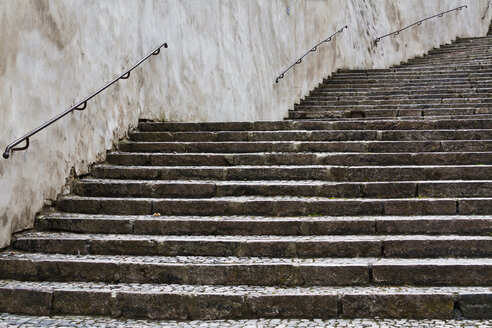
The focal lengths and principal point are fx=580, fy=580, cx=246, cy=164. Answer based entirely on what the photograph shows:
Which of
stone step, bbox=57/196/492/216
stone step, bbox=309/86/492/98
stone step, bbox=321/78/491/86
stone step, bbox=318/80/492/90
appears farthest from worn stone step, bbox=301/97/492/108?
stone step, bbox=57/196/492/216

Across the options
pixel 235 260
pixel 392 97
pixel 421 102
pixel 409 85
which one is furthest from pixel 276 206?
pixel 409 85

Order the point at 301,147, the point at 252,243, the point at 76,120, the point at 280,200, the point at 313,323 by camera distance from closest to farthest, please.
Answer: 1. the point at 313,323
2. the point at 252,243
3. the point at 280,200
4. the point at 76,120
5. the point at 301,147

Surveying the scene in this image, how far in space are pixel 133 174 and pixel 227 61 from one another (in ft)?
12.7

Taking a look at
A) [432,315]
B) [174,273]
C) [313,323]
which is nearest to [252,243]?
[174,273]

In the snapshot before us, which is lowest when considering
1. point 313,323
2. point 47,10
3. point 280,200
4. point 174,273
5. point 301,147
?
point 313,323

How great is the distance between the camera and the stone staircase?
13.2ft

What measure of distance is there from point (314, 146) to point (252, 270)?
2.46 m

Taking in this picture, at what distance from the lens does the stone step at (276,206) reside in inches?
199

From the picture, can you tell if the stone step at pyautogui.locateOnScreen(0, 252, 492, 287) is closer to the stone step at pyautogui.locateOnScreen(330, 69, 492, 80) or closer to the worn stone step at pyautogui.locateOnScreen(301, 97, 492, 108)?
the worn stone step at pyautogui.locateOnScreen(301, 97, 492, 108)

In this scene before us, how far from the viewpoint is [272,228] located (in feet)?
16.1

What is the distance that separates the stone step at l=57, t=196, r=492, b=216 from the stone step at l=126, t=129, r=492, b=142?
145 centimetres

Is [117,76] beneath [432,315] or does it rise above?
above

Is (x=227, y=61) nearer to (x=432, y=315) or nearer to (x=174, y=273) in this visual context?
(x=174, y=273)

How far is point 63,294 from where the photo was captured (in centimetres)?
410
